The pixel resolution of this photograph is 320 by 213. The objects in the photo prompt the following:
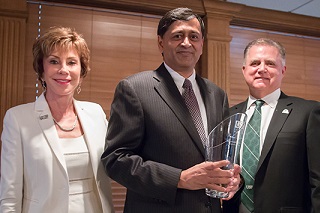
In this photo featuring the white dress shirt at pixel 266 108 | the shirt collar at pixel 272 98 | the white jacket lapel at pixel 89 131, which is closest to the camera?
the white jacket lapel at pixel 89 131

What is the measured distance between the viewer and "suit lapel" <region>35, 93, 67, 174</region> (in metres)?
1.51

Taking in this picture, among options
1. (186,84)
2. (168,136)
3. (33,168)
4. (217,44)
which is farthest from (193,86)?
(217,44)

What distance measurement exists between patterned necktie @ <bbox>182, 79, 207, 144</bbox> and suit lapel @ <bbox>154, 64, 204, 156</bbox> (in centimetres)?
4

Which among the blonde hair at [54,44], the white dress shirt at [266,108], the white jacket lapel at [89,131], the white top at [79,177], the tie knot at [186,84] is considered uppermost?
the blonde hair at [54,44]

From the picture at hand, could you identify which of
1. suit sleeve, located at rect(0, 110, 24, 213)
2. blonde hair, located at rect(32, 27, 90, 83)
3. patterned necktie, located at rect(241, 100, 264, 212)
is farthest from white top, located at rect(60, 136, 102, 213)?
patterned necktie, located at rect(241, 100, 264, 212)

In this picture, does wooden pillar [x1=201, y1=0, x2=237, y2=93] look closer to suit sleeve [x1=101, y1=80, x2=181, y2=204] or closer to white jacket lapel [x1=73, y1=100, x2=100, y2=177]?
white jacket lapel [x1=73, y1=100, x2=100, y2=177]

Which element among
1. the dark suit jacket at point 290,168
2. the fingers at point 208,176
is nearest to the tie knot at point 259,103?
the dark suit jacket at point 290,168

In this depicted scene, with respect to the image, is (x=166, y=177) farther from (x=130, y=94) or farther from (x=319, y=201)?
(x=319, y=201)

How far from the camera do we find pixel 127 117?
1348mm

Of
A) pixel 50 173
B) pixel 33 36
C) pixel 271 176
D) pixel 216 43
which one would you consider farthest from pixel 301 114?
pixel 33 36

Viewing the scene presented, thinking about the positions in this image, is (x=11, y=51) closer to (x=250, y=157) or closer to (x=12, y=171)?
(x=12, y=171)

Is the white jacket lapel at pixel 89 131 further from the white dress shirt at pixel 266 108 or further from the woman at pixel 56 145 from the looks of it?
the white dress shirt at pixel 266 108

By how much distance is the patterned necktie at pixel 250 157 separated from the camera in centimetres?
160

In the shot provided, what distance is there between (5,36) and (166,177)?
2231 mm
